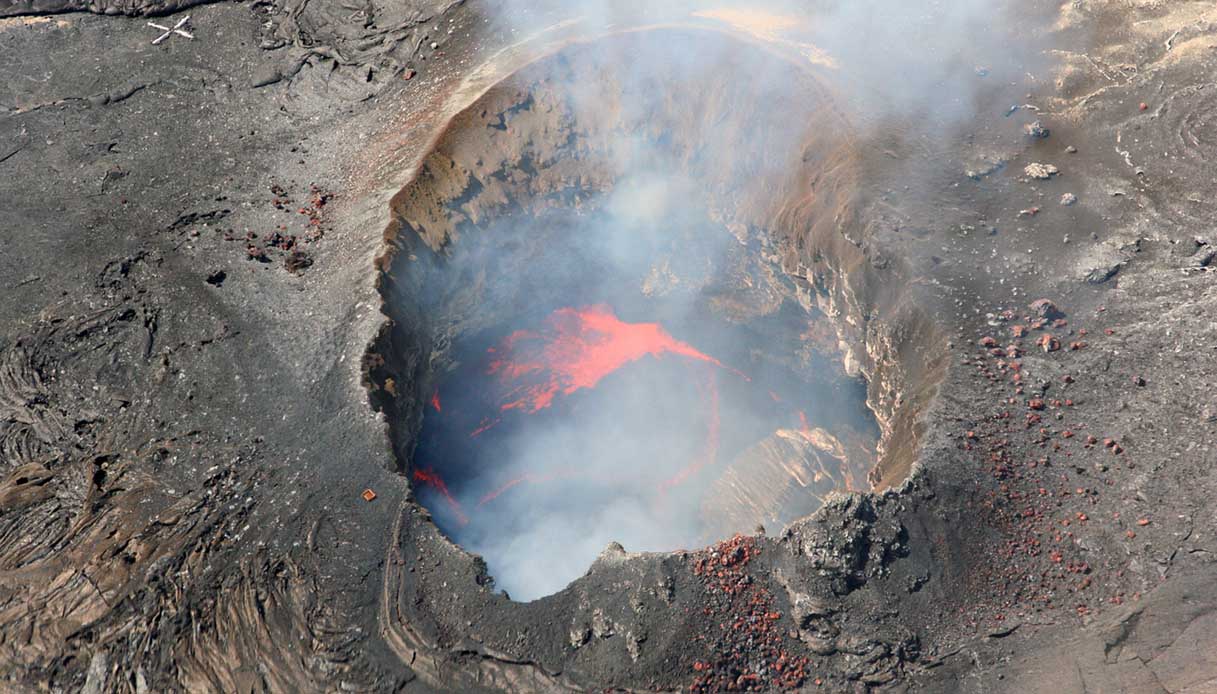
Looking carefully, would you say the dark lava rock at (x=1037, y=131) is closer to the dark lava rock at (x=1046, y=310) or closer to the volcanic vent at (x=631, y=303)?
the volcanic vent at (x=631, y=303)

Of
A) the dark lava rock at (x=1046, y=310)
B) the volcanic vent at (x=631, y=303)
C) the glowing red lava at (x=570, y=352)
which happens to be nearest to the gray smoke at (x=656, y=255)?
the volcanic vent at (x=631, y=303)

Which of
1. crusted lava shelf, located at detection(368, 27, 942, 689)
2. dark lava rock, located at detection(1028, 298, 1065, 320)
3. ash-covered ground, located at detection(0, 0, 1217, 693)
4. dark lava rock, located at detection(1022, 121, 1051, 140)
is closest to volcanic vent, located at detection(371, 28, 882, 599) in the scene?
crusted lava shelf, located at detection(368, 27, 942, 689)

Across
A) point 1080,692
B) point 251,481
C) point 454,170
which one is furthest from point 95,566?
point 1080,692

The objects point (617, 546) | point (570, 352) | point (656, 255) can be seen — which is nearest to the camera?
point (617, 546)

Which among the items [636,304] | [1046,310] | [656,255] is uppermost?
[1046,310]

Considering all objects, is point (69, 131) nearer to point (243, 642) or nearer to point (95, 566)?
point (95, 566)

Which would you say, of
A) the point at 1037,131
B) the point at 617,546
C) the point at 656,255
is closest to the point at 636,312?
the point at 656,255

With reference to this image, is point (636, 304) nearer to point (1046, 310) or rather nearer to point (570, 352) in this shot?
point (570, 352)
